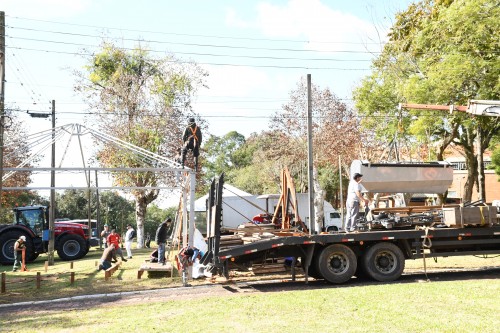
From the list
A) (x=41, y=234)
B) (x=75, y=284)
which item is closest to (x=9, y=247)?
(x=41, y=234)

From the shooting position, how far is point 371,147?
39.9 meters

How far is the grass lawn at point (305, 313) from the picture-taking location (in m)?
8.09

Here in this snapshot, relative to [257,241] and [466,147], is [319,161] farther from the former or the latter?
[257,241]

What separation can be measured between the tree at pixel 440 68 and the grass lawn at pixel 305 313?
29.5 feet

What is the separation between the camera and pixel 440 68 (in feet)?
63.6

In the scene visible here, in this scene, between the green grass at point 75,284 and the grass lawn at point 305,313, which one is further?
the green grass at point 75,284

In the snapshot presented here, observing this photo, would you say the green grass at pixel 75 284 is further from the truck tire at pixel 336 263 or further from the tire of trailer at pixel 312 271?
the truck tire at pixel 336 263

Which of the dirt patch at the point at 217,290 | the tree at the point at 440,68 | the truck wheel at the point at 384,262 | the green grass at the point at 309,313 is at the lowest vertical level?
the dirt patch at the point at 217,290

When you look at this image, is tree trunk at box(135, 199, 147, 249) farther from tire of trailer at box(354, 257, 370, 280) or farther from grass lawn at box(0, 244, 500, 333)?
tire of trailer at box(354, 257, 370, 280)

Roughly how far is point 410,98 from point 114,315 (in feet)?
50.8

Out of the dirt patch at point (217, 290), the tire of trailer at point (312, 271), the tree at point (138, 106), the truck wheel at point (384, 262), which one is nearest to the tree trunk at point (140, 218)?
the tree at point (138, 106)

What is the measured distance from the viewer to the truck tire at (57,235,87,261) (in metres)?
27.0

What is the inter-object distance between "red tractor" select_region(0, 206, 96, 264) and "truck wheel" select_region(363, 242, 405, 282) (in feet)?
59.5

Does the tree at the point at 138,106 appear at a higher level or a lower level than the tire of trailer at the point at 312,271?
higher
